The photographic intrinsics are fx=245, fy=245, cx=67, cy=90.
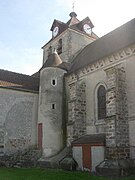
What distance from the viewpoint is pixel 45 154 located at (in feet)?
60.1

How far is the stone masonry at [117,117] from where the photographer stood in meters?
13.5

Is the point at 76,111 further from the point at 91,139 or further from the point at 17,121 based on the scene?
the point at 17,121

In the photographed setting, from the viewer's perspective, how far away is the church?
14.1 meters

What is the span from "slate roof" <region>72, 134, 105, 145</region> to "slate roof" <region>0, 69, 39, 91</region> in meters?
7.17

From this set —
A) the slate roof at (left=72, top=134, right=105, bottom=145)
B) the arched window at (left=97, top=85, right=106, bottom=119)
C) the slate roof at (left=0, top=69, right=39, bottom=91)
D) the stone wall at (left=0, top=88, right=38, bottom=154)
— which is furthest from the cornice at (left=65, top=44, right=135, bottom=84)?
the slate roof at (left=72, top=134, right=105, bottom=145)

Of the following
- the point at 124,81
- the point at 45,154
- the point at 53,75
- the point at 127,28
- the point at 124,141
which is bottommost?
the point at 45,154

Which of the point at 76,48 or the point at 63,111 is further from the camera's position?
the point at 76,48

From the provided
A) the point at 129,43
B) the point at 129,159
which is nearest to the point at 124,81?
the point at 129,43

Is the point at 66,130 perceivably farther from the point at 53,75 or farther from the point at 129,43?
the point at 129,43

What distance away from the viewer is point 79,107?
1770cm

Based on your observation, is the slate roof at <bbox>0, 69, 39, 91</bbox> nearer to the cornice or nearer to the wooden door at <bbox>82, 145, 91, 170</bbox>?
the cornice

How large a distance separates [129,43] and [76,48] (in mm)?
11011

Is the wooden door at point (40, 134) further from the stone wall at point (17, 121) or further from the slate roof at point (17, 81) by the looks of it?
the slate roof at point (17, 81)

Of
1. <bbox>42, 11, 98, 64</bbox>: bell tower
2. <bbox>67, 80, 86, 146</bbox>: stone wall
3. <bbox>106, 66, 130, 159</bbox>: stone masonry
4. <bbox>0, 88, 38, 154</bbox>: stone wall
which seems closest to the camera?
<bbox>106, 66, 130, 159</bbox>: stone masonry
